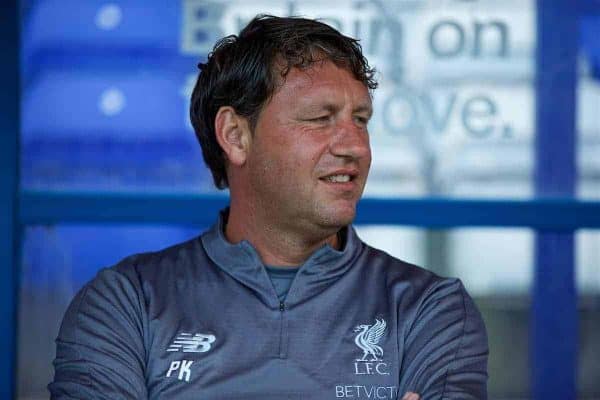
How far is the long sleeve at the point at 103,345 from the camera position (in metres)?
2.54

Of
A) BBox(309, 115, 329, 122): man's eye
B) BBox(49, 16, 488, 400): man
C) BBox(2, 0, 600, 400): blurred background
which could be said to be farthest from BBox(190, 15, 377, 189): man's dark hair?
BBox(2, 0, 600, 400): blurred background

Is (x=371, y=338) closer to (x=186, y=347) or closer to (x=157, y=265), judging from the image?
(x=186, y=347)

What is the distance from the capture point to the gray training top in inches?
102

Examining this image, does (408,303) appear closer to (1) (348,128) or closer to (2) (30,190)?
(1) (348,128)

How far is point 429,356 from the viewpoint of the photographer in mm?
2590

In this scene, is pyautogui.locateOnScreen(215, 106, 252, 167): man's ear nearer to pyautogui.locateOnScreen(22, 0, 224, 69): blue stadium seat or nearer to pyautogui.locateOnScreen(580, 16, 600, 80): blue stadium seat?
pyautogui.locateOnScreen(22, 0, 224, 69): blue stadium seat

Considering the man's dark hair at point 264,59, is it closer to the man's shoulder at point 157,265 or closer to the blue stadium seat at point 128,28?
the man's shoulder at point 157,265

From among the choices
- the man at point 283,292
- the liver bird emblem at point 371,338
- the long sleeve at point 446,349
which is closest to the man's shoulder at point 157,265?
the man at point 283,292

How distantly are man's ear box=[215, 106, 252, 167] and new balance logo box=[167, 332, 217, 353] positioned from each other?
1.52ft

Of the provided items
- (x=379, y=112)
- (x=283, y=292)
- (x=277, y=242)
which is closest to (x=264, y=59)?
(x=277, y=242)

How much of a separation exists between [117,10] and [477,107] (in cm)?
135

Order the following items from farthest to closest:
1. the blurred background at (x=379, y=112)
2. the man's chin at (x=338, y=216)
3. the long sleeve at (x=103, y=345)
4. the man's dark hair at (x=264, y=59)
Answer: the blurred background at (x=379, y=112)
the man's dark hair at (x=264, y=59)
the man's chin at (x=338, y=216)
the long sleeve at (x=103, y=345)

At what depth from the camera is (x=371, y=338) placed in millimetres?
2654

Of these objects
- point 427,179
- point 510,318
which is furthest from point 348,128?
point 510,318
